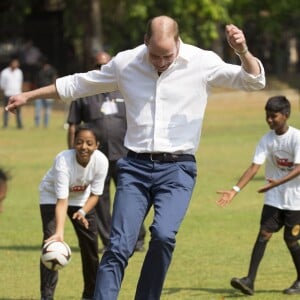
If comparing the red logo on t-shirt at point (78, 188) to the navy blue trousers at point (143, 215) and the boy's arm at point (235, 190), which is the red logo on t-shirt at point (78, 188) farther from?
the navy blue trousers at point (143, 215)

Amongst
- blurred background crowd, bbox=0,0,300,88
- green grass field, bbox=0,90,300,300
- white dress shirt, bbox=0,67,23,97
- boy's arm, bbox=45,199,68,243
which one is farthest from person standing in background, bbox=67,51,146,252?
blurred background crowd, bbox=0,0,300,88

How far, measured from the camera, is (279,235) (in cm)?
1347

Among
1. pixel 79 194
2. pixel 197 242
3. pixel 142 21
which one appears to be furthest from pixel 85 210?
pixel 142 21

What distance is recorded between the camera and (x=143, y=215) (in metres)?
7.73

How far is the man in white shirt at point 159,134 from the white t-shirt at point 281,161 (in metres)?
2.21

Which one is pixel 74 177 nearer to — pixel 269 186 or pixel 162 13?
pixel 269 186

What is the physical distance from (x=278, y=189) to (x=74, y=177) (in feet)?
6.28

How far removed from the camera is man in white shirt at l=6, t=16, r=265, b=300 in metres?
7.51

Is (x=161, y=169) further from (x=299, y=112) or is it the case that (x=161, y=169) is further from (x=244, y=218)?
(x=299, y=112)

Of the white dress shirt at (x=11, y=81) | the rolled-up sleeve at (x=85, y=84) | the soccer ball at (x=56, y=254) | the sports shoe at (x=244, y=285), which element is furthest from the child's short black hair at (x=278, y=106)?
the white dress shirt at (x=11, y=81)

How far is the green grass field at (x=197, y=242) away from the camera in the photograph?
10.3 metres

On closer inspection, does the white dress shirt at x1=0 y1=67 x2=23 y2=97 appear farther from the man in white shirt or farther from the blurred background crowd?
the man in white shirt

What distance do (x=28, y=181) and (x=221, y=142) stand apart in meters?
8.23

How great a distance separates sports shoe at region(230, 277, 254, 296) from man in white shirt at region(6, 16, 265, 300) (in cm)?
219
